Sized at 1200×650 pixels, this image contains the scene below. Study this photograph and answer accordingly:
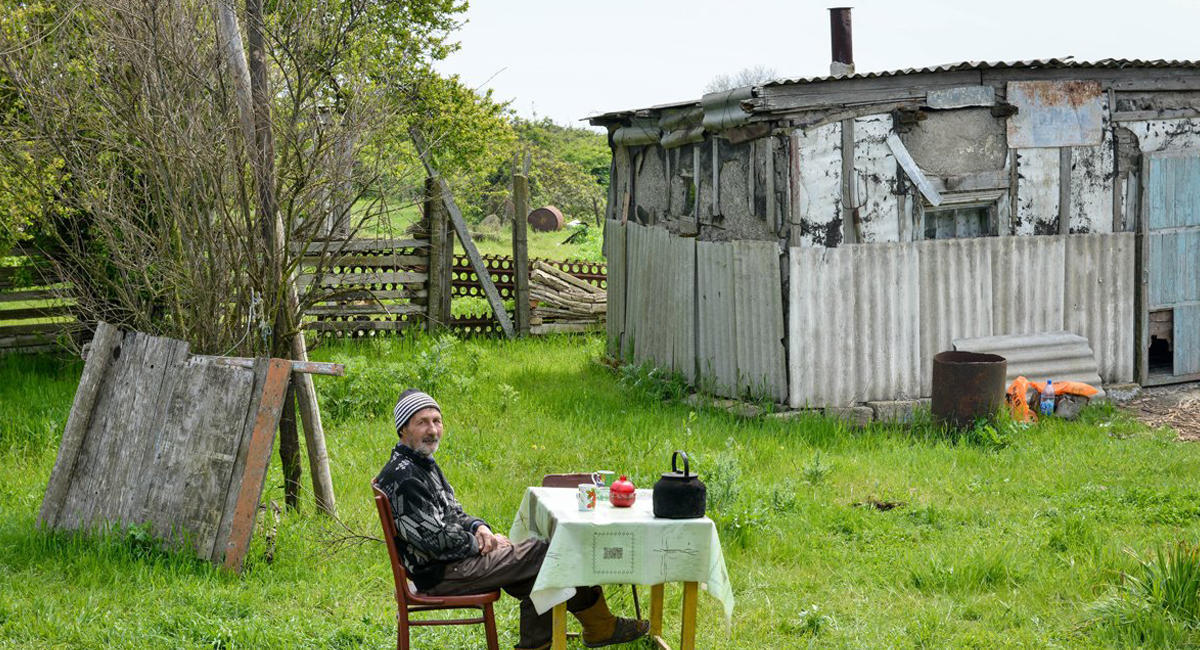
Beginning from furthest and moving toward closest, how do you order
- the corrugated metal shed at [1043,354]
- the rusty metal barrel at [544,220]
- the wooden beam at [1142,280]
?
1. the rusty metal barrel at [544,220]
2. the wooden beam at [1142,280]
3. the corrugated metal shed at [1043,354]

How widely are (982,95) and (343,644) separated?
822cm

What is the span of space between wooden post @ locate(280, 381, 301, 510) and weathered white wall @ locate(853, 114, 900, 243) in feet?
18.4

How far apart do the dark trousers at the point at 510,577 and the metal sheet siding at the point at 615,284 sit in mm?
8807

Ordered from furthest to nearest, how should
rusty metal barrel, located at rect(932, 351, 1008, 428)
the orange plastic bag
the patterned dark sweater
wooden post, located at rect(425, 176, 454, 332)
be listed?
→ 1. wooden post, located at rect(425, 176, 454, 332)
2. the orange plastic bag
3. rusty metal barrel, located at rect(932, 351, 1008, 428)
4. the patterned dark sweater

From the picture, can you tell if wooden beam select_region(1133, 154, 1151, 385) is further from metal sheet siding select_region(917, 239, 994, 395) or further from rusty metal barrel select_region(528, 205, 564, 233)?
rusty metal barrel select_region(528, 205, 564, 233)

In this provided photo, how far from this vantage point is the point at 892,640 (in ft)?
19.6

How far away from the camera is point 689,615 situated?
217 inches

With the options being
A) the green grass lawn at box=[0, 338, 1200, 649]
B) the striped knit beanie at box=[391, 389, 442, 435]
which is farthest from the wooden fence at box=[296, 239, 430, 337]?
the striped knit beanie at box=[391, 389, 442, 435]

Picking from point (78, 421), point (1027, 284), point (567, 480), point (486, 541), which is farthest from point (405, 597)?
point (1027, 284)

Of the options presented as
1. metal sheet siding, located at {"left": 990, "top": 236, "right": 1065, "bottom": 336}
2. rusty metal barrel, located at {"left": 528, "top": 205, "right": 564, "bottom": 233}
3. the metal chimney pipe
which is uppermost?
the metal chimney pipe

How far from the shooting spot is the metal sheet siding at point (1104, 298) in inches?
468

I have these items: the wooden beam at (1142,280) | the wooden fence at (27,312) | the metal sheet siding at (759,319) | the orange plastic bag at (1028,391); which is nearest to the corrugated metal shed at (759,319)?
the metal sheet siding at (759,319)

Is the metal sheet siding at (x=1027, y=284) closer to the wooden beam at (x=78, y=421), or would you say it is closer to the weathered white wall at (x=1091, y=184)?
the weathered white wall at (x=1091, y=184)

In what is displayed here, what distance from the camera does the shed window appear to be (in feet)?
37.7
